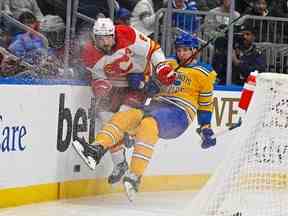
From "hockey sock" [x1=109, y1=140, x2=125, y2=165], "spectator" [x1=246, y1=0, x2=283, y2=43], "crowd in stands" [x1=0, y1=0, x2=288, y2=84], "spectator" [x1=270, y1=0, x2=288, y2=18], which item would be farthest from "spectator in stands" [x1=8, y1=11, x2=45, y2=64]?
"spectator" [x1=270, y1=0, x2=288, y2=18]

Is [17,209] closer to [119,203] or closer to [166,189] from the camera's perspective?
[119,203]

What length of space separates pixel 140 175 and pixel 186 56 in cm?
133

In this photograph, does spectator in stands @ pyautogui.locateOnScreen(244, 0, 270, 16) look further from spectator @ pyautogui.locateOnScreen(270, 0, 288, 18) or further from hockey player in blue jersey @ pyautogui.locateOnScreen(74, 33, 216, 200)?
hockey player in blue jersey @ pyautogui.locateOnScreen(74, 33, 216, 200)

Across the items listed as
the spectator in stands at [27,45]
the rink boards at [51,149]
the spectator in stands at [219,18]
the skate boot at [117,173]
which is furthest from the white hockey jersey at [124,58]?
the spectator in stands at [219,18]

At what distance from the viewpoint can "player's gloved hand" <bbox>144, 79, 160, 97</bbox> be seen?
8609mm

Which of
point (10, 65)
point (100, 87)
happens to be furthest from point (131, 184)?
point (10, 65)

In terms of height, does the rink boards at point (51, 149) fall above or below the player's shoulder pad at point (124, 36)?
below

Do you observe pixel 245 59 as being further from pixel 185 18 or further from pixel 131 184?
pixel 131 184

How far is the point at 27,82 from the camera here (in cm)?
788

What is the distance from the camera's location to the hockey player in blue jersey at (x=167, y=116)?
830 centimetres

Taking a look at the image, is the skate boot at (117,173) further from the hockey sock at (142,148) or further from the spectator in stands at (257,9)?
the spectator in stands at (257,9)

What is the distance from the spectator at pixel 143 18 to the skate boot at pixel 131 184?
2531 mm

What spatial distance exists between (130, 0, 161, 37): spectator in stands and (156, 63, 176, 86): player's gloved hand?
2.06 meters

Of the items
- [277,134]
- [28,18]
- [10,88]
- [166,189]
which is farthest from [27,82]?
[277,134]
